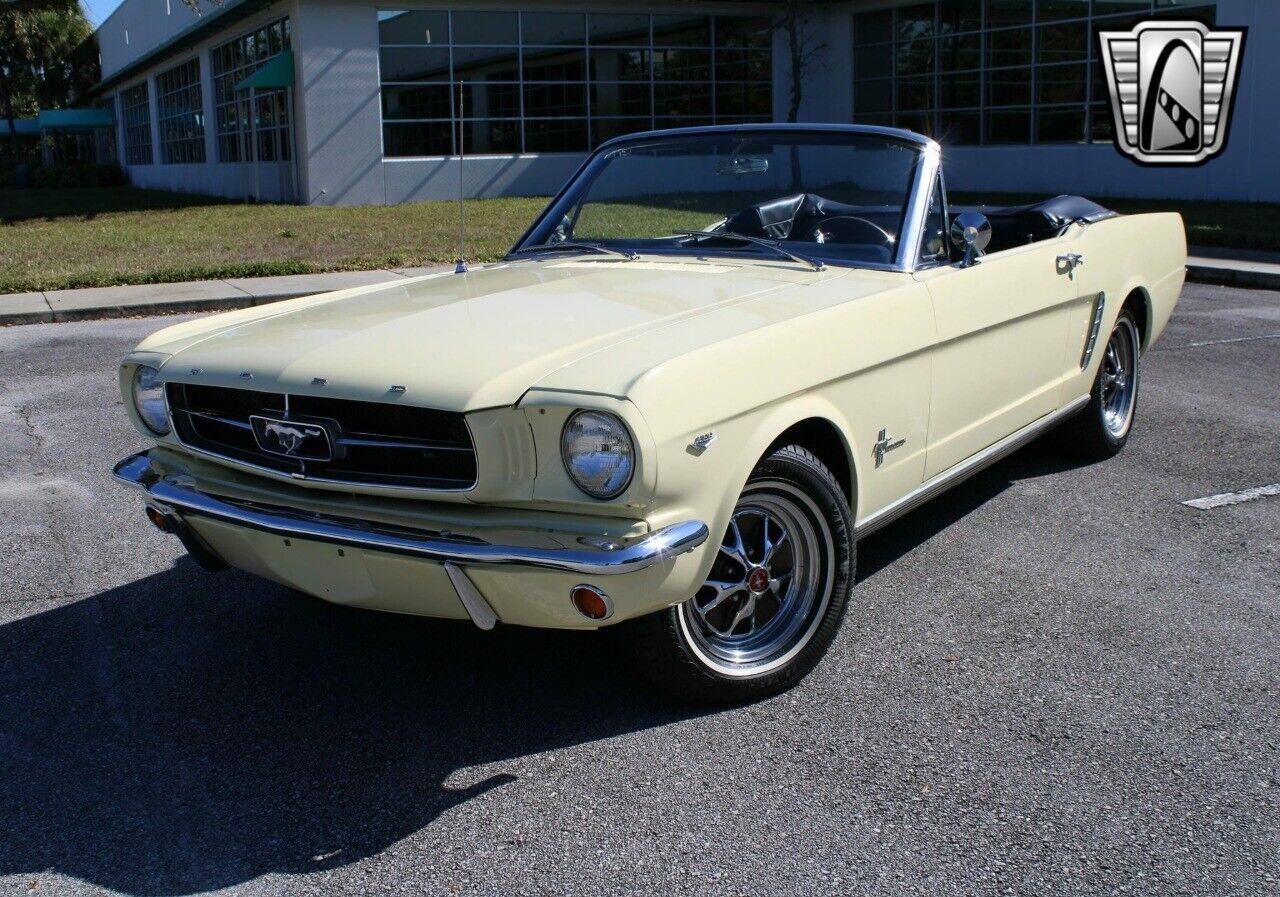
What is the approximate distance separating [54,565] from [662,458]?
2944mm

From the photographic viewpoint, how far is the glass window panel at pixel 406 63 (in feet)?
82.9

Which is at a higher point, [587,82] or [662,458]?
[587,82]

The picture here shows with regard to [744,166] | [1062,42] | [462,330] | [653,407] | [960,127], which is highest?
[1062,42]

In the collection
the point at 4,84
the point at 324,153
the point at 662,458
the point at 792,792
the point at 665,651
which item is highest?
the point at 4,84

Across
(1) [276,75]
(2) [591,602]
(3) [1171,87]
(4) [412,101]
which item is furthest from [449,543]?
(4) [412,101]

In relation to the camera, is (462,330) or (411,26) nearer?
(462,330)

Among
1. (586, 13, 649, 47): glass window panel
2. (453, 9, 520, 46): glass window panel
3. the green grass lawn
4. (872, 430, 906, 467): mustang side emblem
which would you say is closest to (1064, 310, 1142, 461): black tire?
(872, 430, 906, 467): mustang side emblem

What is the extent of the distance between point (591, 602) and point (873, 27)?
1089 inches

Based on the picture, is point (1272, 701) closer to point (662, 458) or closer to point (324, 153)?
point (662, 458)

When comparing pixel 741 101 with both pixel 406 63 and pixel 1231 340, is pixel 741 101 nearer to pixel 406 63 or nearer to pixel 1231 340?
pixel 406 63

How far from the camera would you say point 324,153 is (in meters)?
25.0

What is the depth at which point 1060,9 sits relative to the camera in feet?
78.4

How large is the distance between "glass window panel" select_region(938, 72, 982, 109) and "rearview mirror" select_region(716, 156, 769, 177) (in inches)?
906

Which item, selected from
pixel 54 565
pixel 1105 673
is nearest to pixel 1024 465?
pixel 1105 673
